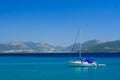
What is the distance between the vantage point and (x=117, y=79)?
57.3 metres

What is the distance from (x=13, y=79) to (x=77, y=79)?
1015 centimetres

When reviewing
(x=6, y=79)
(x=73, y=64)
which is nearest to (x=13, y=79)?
(x=6, y=79)

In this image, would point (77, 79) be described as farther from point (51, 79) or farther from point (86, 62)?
point (86, 62)

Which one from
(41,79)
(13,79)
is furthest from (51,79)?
(13,79)

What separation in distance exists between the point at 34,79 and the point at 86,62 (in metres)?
38.1

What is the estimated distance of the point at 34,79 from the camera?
58.2 m

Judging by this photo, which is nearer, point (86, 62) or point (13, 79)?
point (13, 79)

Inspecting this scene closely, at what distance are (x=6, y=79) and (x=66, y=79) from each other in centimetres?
952

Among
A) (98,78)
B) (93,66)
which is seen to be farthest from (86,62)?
(98,78)

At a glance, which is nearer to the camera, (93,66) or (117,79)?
(117,79)

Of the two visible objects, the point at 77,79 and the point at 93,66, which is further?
the point at 93,66

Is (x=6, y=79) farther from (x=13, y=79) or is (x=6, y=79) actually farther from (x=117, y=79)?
(x=117, y=79)

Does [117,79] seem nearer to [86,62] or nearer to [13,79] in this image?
[13,79]

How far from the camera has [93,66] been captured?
9431cm
